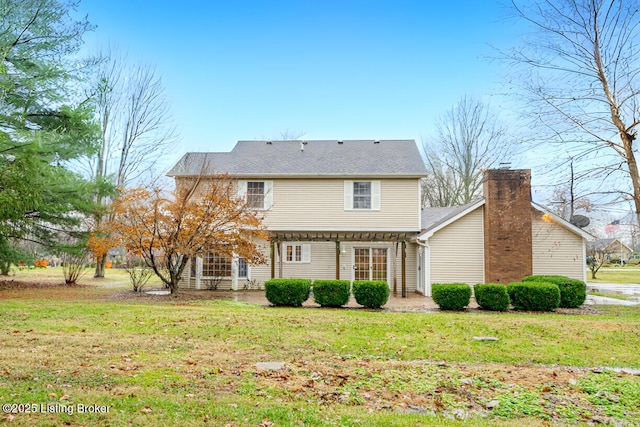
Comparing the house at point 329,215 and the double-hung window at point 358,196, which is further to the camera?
the double-hung window at point 358,196

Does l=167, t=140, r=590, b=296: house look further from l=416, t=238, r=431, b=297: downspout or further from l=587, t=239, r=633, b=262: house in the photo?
l=587, t=239, r=633, b=262: house

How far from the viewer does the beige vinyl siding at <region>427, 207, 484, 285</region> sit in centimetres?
1606

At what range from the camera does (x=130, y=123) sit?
2417 cm

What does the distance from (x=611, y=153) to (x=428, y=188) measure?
2089 centimetres

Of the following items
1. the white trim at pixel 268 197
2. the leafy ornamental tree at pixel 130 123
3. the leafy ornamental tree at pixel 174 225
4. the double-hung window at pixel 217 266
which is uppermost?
the leafy ornamental tree at pixel 130 123

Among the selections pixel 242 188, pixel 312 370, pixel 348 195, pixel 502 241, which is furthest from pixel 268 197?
pixel 312 370

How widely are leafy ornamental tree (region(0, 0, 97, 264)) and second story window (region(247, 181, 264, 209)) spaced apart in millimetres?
6303

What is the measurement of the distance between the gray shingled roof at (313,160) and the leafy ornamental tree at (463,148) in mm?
7876

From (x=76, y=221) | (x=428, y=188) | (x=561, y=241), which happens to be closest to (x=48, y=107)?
(x=76, y=221)

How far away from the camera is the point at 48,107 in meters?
16.0

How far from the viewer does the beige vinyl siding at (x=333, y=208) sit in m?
18.0

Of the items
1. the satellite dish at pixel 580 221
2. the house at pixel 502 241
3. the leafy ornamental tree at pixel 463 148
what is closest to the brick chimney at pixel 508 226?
the house at pixel 502 241

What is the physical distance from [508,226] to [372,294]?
20.7ft

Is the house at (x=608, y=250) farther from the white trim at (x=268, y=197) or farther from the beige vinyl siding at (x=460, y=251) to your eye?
the white trim at (x=268, y=197)
